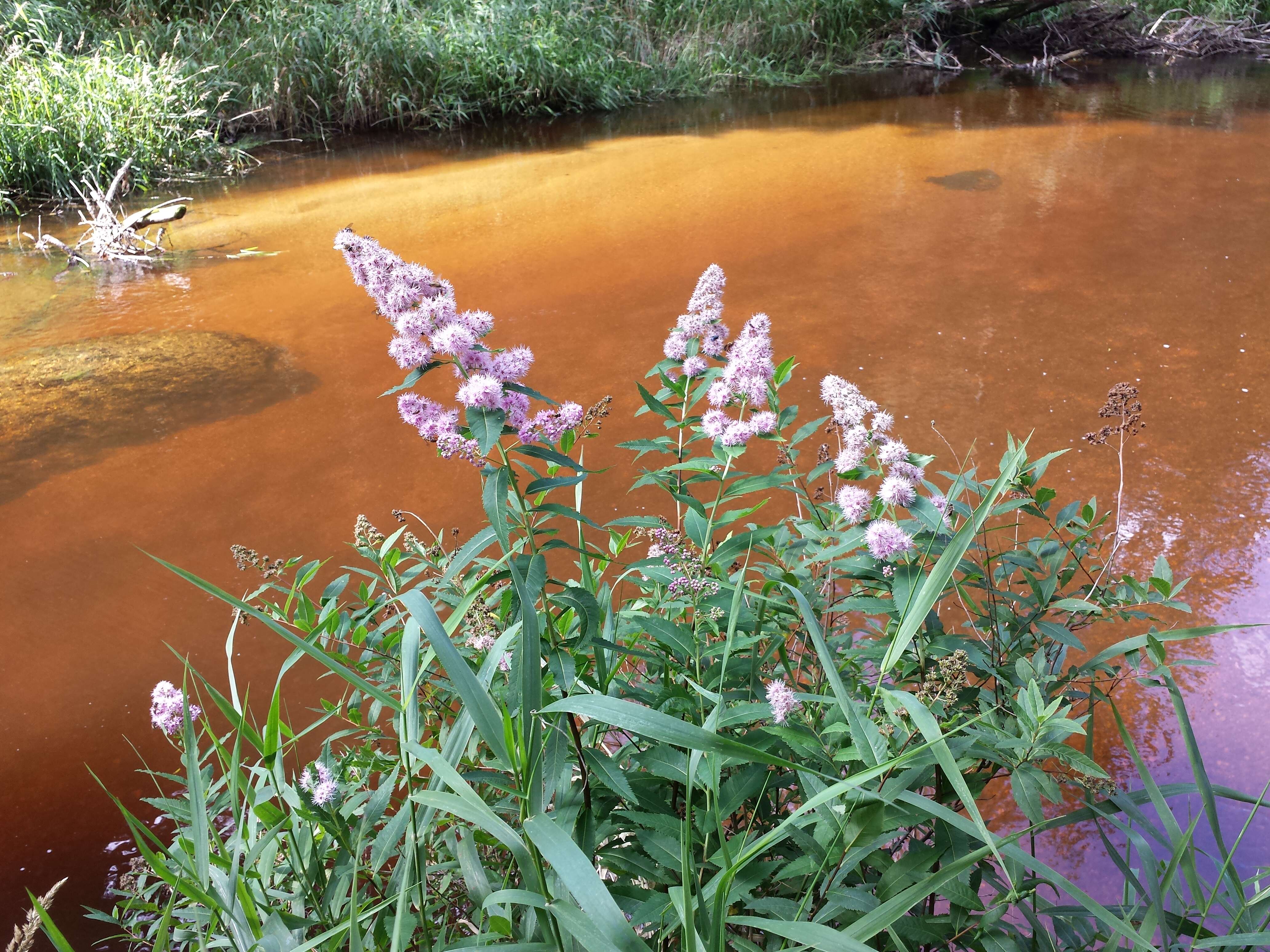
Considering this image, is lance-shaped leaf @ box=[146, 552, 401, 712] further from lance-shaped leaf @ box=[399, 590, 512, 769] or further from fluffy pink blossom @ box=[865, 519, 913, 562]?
fluffy pink blossom @ box=[865, 519, 913, 562]

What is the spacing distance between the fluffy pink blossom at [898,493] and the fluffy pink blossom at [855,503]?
5 cm

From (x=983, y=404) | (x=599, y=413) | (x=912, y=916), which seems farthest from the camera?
(x=983, y=404)

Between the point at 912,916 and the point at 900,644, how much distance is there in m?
0.35

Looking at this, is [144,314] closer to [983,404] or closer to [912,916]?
[983,404]

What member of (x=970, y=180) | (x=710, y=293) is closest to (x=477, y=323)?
(x=710, y=293)

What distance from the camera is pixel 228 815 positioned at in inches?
63.3

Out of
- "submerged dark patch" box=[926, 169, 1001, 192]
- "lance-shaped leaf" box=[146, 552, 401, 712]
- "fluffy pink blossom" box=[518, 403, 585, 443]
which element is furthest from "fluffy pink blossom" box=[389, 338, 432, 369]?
"submerged dark patch" box=[926, 169, 1001, 192]

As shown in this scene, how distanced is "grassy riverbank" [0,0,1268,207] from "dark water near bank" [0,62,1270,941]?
2.47 ft

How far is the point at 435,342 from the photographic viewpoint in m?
1.01

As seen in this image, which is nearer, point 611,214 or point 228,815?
point 228,815

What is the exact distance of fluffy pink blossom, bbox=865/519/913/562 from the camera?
972mm

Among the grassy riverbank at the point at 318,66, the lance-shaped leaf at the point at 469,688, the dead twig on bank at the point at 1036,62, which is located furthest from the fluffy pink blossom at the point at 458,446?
the dead twig on bank at the point at 1036,62

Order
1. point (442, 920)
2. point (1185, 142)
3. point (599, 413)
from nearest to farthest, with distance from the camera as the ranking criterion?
point (442, 920) → point (599, 413) → point (1185, 142)

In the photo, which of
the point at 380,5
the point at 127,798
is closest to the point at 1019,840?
the point at 127,798
